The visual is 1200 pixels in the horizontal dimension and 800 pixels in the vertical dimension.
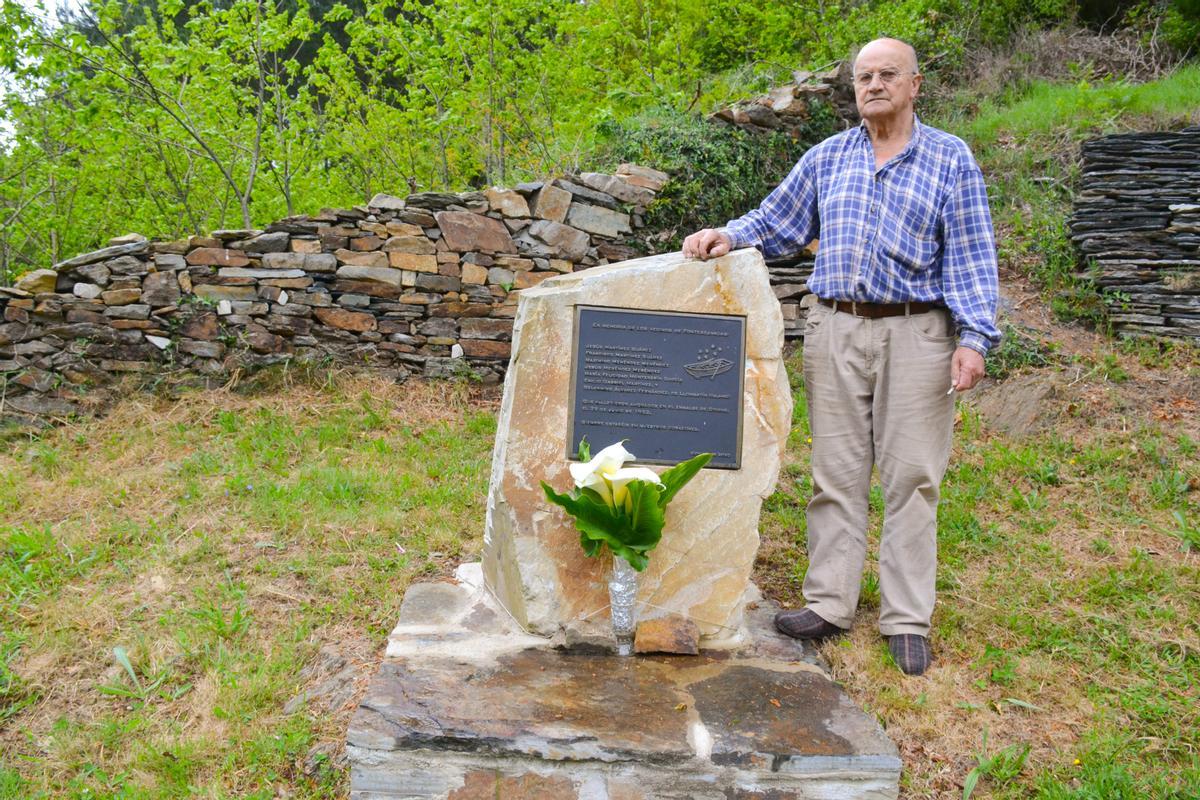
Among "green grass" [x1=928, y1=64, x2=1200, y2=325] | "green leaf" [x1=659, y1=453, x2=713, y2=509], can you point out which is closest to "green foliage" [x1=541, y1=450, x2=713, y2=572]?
"green leaf" [x1=659, y1=453, x2=713, y2=509]

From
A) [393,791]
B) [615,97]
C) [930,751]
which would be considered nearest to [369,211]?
[615,97]

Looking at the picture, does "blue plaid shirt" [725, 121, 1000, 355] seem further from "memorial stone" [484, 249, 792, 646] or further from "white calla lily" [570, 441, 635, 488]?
"white calla lily" [570, 441, 635, 488]

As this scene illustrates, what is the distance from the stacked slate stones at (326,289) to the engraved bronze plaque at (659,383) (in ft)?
10.7

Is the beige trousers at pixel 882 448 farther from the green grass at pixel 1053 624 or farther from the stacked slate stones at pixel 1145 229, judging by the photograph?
the stacked slate stones at pixel 1145 229

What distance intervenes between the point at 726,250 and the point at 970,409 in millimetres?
2934

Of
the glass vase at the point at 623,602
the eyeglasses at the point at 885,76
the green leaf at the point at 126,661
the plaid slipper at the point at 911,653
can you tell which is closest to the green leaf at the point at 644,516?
the glass vase at the point at 623,602

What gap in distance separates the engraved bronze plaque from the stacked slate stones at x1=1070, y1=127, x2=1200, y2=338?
4.11 meters

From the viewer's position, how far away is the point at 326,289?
233 inches

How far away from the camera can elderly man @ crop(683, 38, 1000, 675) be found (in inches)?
112

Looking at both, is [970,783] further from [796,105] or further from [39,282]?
[796,105]

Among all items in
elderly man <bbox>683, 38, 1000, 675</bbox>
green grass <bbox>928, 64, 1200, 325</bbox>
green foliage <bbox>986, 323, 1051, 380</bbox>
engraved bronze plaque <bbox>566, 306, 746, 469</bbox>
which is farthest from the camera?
green grass <bbox>928, 64, 1200, 325</bbox>

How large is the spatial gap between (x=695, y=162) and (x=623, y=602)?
4616 mm

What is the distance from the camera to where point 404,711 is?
2.41m

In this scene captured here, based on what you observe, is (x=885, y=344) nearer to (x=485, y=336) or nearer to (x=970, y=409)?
(x=970, y=409)
